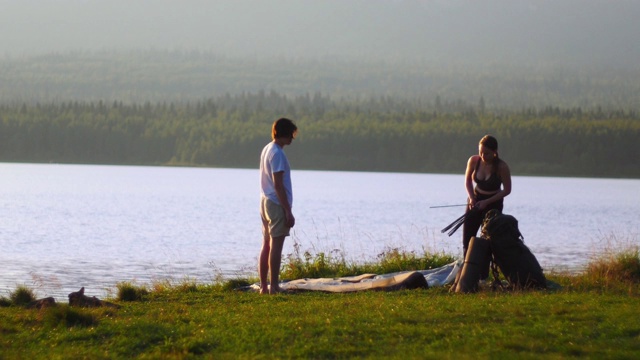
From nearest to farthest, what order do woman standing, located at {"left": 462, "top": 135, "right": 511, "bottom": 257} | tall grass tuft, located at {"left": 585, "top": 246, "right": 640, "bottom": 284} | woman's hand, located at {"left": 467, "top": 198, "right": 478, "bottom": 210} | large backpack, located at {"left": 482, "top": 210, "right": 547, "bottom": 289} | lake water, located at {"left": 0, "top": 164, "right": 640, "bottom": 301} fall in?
large backpack, located at {"left": 482, "top": 210, "right": 547, "bottom": 289}, woman standing, located at {"left": 462, "top": 135, "right": 511, "bottom": 257}, woman's hand, located at {"left": 467, "top": 198, "right": 478, "bottom": 210}, tall grass tuft, located at {"left": 585, "top": 246, "right": 640, "bottom": 284}, lake water, located at {"left": 0, "top": 164, "right": 640, "bottom": 301}

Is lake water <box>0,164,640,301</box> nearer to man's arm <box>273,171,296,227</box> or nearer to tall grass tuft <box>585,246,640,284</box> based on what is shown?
tall grass tuft <box>585,246,640,284</box>

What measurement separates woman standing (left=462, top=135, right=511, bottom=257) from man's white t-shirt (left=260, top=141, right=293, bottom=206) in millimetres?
2686

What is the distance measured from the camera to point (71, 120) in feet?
650

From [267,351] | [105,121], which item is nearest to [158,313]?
[267,351]

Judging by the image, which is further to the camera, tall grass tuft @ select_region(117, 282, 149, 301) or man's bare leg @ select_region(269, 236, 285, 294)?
tall grass tuft @ select_region(117, 282, 149, 301)

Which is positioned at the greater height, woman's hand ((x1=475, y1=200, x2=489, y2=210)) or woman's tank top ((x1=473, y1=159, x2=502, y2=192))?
woman's tank top ((x1=473, y1=159, x2=502, y2=192))

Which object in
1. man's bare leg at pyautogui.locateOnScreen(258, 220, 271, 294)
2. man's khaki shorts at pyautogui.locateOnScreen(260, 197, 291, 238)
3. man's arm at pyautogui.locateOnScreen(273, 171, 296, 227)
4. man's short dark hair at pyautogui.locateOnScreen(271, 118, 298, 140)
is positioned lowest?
man's bare leg at pyautogui.locateOnScreen(258, 220, 271, 294)

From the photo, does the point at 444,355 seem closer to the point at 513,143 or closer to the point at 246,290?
the point at 246,290

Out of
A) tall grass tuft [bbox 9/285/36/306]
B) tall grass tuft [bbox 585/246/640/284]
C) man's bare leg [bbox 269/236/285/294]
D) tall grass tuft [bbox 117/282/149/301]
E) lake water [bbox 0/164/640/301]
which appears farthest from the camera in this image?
lake water [bbox 0/164/640/301]

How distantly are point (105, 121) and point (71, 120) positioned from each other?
20.9 feet

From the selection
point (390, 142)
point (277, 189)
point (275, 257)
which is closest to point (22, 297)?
point (275, 257)

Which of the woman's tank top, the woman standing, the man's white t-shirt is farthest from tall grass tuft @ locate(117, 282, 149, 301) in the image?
the woman's tank top

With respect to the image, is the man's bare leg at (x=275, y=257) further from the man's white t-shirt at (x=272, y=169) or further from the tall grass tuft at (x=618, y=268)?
the tall grass tuft at (x=618, y=268)

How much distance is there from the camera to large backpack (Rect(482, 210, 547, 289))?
13258 millimetres
